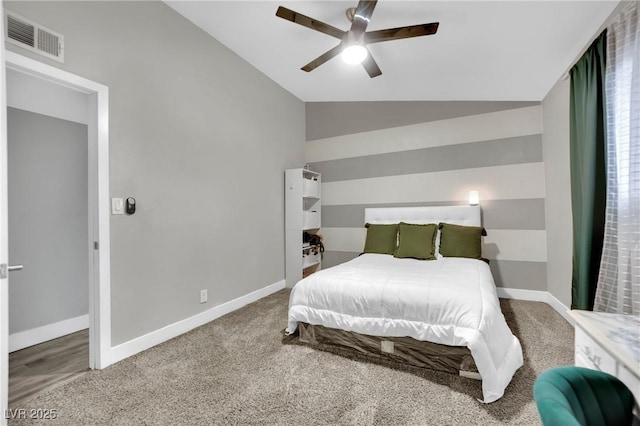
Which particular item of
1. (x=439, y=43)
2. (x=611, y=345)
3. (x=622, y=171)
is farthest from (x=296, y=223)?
(x=611, y=345)

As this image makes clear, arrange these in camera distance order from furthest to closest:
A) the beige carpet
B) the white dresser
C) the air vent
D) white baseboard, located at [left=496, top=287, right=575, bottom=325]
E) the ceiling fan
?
1. white baseboard, located at [left=496, top=287, right=575, bottom=325]
2. the ceiling fan
3. the air vent
4. the beige carpet
5. the white dresser

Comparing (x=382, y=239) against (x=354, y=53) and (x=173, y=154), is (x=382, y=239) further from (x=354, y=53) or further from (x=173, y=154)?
(x=173, y=154)

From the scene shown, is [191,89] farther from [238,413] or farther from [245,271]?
[238,413]

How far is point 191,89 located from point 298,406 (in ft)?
9.53

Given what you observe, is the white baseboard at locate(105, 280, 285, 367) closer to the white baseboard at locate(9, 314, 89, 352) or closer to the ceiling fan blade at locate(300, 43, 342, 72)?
the white baseboard at locate(9, 314, 89, 352)

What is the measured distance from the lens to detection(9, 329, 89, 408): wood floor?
6.41 ft

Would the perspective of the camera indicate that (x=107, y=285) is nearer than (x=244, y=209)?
Yes

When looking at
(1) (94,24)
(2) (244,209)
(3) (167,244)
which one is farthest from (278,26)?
(3) (167,244)

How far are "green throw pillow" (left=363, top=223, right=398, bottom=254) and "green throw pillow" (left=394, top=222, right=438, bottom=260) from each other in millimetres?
181

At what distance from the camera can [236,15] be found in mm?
2758

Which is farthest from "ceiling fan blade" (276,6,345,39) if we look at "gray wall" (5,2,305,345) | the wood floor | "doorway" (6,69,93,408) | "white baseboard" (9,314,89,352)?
"white baseboard" (9,314,89,352)

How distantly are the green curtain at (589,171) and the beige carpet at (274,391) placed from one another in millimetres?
618

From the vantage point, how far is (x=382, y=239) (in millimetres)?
3893

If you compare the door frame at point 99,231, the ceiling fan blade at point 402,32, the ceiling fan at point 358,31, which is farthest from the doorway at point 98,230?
the ceiling fan blade at point 402,32
